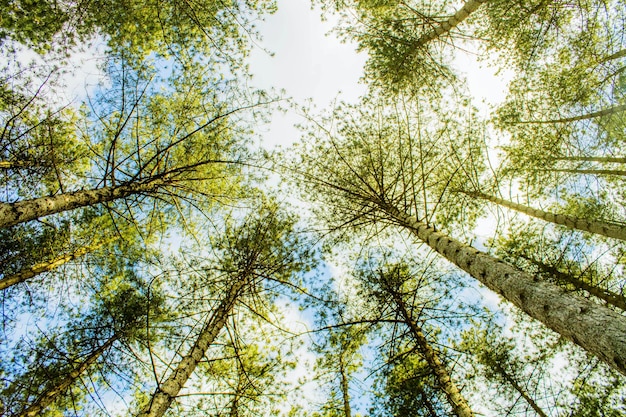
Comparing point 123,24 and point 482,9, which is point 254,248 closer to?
point 123,24

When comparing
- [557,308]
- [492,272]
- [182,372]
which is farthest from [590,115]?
[182,372]

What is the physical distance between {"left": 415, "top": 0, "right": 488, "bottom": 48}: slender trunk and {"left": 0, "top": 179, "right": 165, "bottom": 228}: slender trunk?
5.92 m

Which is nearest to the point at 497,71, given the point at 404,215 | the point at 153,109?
the point at 404,215

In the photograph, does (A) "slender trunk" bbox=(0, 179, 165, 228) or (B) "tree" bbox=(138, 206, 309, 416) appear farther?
(B) "tree" bbox=(138, 206, 309, 416)

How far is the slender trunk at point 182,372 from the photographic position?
120 inches

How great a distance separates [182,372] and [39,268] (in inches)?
222

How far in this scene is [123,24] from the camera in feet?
19.5

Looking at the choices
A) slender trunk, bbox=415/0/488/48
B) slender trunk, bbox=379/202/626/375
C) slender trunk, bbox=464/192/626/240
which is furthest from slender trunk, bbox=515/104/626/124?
slender trunk, bbox=379/202/626/375

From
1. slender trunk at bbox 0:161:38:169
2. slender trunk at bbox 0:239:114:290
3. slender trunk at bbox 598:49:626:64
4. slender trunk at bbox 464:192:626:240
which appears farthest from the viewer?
slender trunk at bbox 0:239:114:290

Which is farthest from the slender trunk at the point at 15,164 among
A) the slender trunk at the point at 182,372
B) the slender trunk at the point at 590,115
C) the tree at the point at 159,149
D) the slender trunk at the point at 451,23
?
the slender trunk at the point at 590,115

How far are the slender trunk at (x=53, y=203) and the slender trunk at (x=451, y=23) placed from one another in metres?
Result: 5.92

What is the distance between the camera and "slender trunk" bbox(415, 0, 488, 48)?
18.5ft

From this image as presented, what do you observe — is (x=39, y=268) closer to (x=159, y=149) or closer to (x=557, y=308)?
(x=159, y=149)

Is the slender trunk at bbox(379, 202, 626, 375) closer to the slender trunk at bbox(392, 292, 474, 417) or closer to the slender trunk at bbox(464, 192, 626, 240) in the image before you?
the slender trunk at bbox(392, 292, 474, 417)
